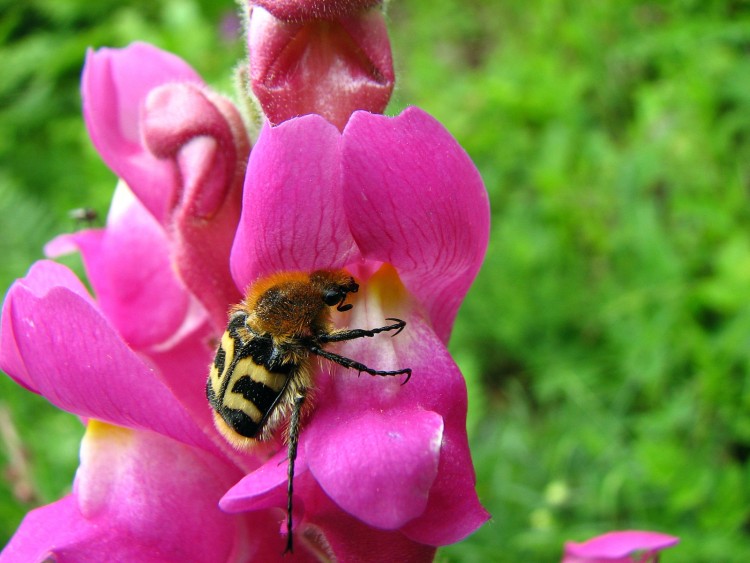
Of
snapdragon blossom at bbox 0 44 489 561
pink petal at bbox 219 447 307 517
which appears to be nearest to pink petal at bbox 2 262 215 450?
snapdragon blossom at bbox 0 44 489 561

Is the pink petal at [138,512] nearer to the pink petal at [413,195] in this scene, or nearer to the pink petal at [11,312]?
the pink petal at [11,312]

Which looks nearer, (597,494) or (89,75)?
(89,75)

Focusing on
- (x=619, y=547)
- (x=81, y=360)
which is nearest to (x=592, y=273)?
(x=619, y=547)

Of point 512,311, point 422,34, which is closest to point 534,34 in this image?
point 422,34

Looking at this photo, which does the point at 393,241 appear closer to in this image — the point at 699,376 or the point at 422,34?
the point at 699,376

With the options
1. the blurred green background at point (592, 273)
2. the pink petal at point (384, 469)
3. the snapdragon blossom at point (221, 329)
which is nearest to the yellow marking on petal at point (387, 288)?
the snapdragon blossom at point (221, 329)
